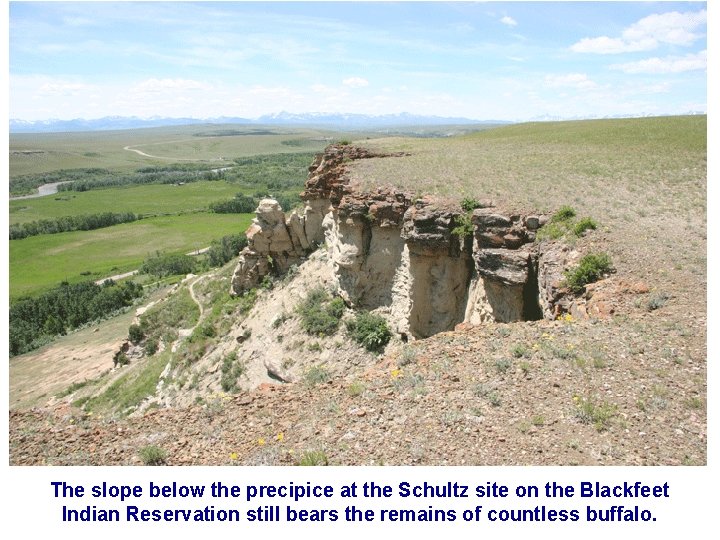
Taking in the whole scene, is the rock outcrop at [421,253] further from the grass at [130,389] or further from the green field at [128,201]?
the green field at [128,201]

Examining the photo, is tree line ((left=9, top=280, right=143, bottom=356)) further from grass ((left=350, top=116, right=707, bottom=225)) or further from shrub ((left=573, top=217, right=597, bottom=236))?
shrub ((left=573, top=217, right=597, bottom=236))

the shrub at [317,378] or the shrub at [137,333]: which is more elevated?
the shrub at [317,378]

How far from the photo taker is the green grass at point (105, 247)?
3625 inches

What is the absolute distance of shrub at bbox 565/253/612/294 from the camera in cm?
1670

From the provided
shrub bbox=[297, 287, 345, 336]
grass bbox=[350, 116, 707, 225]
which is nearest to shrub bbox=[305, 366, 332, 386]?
shrub bbox=[297, 287, 345, 336]

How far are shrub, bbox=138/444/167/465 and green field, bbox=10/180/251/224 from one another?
5620 inches

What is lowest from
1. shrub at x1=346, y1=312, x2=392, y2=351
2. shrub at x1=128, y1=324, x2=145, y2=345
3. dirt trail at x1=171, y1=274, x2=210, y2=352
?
shrub at x1=128, y1=324, x2=145, y2=345

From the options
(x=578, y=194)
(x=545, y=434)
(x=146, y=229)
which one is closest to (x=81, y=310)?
(x=146, y=229)

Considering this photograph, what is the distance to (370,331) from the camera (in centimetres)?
2662

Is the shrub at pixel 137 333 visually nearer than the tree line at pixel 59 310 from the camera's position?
Yes

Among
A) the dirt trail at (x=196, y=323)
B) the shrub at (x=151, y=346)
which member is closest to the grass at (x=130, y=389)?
the dirt trail at (x=196, y=323)

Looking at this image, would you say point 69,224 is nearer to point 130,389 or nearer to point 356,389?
Result: point 130,389

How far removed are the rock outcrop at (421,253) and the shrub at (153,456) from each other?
43.6ft
